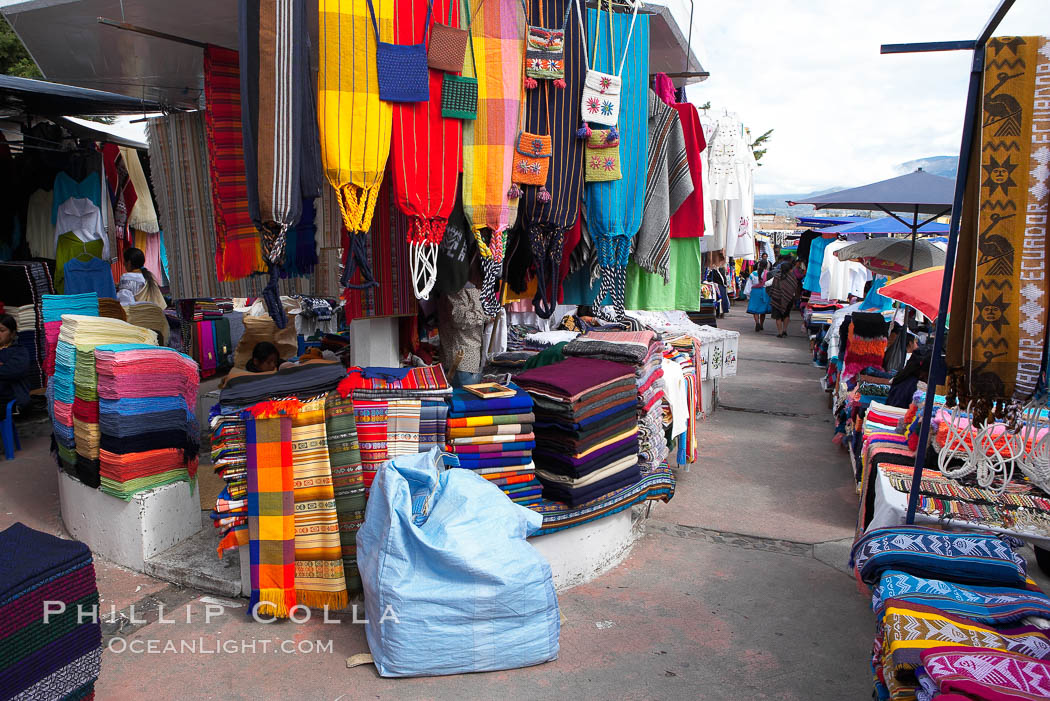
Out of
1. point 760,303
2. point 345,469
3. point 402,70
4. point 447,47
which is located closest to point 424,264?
point 402,70

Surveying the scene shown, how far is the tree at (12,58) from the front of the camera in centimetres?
1278

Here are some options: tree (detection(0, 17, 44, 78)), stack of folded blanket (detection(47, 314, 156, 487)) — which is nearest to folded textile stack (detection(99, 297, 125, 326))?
stack of folded blanket (detection(47, 314, 156, 487))

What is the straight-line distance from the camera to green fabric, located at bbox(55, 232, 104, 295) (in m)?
6.93

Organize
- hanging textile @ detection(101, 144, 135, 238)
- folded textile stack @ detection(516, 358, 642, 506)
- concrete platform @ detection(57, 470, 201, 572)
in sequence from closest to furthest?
folded textile stack @ detection(516, 358, 642, 506) < concrete platform @ detection(57, 470, 201, 572) < hanging textile @ detection(101, 144, 135, 238)

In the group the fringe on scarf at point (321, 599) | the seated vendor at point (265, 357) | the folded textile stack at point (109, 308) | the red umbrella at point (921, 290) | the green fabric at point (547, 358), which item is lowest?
the fringe on scarf at point (321, 599)

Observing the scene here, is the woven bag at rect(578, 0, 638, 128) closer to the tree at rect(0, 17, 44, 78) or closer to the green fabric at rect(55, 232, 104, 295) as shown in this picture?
the green fabric at rect(55, 232, 104, 295)

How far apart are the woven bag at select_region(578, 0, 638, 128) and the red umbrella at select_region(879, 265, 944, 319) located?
9.64ft

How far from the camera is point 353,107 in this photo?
2754mm

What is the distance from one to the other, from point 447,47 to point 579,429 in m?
1.89

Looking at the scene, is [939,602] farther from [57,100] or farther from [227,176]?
[57,100]

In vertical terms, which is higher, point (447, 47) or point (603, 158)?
point (447, 47)

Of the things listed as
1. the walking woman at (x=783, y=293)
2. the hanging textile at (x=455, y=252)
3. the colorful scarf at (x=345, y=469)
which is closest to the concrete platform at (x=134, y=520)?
the colorful scarf at (x=345, y=469)

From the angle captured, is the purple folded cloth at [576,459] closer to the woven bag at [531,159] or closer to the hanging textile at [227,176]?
the woven bag at [531,159]

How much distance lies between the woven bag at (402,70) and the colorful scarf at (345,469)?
4.56ft
